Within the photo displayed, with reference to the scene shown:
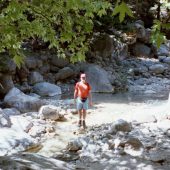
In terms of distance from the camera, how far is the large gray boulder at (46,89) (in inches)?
655

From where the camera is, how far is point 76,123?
444 inches

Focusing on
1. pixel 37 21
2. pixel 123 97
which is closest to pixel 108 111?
pixel 123 97

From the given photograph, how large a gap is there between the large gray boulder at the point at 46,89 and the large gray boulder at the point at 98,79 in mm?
1958

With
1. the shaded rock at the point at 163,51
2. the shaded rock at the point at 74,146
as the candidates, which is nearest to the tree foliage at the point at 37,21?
the shaded rock at the point at 74,146

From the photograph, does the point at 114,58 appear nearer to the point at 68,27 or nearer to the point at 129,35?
the point at 129,35

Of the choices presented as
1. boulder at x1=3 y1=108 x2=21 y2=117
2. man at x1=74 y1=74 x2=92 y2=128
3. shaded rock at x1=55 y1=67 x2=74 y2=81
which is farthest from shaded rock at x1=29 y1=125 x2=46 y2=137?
shaded rock at x1=55 y1=67 x2=74 y2=81

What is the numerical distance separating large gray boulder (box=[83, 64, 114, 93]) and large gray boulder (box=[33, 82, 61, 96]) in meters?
1.96

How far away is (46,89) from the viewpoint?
16.8 meters

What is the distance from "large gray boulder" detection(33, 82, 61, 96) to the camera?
16641 mm

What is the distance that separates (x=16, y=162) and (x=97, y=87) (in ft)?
47.9

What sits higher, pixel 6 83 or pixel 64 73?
pixel 64 73

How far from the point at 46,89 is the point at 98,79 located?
116 inches

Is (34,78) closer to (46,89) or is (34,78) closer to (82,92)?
(46,89)

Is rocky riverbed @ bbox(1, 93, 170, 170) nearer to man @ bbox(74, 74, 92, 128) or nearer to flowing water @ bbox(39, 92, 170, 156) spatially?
flowing water @ bbox(39, 92, 170, 156)
